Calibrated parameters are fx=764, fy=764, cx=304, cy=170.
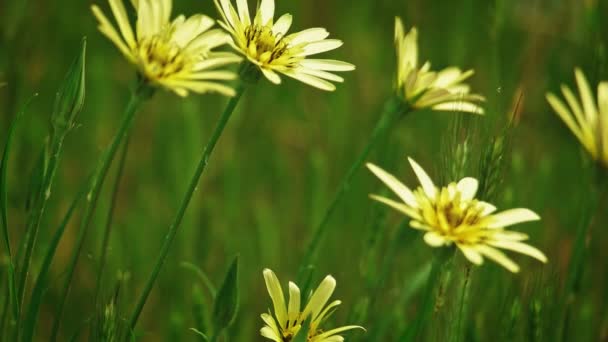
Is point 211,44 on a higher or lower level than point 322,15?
lower

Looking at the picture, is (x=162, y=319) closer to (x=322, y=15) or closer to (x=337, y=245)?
(x=337, y=245)

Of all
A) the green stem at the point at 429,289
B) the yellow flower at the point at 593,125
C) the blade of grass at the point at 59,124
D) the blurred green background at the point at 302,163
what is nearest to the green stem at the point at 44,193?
the blade of grass at the point at 59,124

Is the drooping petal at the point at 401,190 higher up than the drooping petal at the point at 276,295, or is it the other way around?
the drooping petal at the point at 401,190

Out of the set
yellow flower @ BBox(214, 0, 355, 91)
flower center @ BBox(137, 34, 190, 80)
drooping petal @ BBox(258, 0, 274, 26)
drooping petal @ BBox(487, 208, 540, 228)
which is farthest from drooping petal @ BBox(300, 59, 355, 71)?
drooping petal @ BBox(487, 208, 540, 228)

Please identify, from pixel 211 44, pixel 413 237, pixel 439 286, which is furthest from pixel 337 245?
pixel 211 44

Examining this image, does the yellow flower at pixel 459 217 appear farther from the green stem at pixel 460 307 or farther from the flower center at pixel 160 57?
the flower center at pixel 160 57

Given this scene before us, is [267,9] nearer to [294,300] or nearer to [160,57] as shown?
[160,57]
